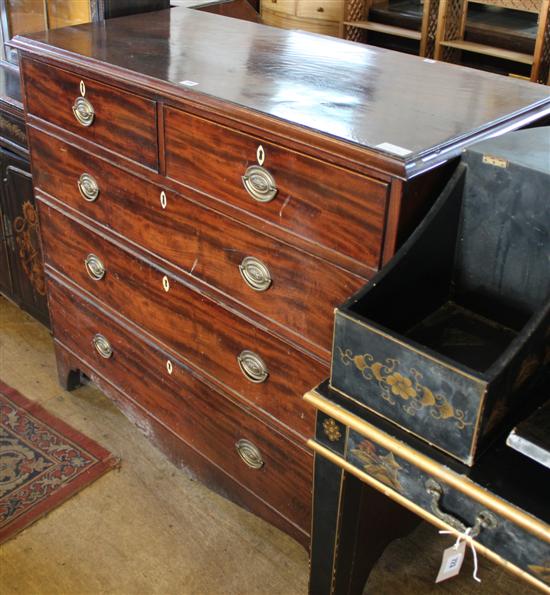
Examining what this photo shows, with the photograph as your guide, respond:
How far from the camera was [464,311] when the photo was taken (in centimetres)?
143

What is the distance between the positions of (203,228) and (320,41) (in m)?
0.65

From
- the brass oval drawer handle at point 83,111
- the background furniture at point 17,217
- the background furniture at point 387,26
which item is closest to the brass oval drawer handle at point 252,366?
the brass oval drawer handle at point 83,111

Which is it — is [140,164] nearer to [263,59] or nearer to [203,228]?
[203,228]

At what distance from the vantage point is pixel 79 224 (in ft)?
6.71

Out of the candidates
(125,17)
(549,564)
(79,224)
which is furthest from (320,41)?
(549,564)

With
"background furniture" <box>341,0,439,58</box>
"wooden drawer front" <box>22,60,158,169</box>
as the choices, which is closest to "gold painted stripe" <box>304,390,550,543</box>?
"wooden drawer front" <box>22,60,158,169</box>

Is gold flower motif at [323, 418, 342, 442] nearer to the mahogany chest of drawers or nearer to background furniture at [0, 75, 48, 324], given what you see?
the mahogany chest of drawers

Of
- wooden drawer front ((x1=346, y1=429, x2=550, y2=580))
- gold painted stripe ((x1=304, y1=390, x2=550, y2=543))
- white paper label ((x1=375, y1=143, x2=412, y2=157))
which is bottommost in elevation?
wooden drawer front ((x1=346, y1=429, x2=550, y2=580))

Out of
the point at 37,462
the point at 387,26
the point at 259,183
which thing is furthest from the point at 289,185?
the point at 387,26

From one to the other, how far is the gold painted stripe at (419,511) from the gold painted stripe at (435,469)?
0.10m

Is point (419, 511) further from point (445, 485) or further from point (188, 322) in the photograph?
point (188, 322)

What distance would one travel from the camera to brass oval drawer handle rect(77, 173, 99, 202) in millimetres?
1926

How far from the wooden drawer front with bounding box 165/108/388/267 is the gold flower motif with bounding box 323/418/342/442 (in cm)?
29

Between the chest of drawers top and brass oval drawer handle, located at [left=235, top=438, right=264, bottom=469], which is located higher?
the chest of drawers top
